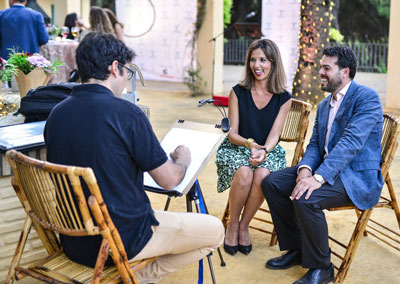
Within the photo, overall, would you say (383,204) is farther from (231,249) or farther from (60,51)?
(60,51)

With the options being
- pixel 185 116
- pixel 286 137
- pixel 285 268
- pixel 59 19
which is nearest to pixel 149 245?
pixel 285 268

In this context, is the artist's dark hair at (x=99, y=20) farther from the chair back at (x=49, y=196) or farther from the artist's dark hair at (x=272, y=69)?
the chair back at (x=49, y=196)

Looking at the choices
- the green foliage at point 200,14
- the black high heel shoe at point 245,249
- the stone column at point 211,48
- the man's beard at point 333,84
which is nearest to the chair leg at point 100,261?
the black high heel shoe at point 245,249

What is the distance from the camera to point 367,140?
3.11 meters

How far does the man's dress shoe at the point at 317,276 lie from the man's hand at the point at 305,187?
43cm

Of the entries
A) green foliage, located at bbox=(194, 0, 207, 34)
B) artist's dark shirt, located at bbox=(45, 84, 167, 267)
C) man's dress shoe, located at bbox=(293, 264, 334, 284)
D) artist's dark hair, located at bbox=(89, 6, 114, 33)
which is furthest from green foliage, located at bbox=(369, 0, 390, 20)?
artist's dark shirt, located at bbox=(45, 84, 167, 267)

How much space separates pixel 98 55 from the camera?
2203 mm

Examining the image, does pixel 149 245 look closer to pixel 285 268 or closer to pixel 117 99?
pixel 117 99

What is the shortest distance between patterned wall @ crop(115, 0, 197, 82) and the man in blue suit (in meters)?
7.90

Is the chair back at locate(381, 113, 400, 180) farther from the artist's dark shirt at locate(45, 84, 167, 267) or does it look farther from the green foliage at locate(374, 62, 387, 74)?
the green foliage at locate(374, 62, 387, 74)

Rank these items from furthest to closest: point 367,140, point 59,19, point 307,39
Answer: point 59,19 < point 307,39 < point 367,140

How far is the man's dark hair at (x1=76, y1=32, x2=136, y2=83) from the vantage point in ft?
7.22

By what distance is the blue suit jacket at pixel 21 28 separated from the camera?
6988mm

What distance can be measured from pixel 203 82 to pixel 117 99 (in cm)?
878
